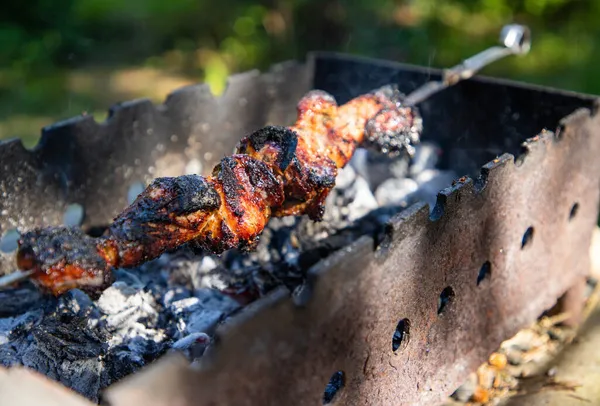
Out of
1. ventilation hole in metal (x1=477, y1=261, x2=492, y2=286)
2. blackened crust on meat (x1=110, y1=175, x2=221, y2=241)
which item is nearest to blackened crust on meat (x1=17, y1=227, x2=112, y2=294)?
blackened crust on meat (x1=110, y1=175, x2=221, y2=241)

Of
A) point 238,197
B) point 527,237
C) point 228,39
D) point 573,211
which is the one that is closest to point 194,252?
point 238,197

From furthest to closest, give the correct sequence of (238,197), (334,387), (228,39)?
(228,39) → (238,197) → (334,387)

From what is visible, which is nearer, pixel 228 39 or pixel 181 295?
pixel 181 295

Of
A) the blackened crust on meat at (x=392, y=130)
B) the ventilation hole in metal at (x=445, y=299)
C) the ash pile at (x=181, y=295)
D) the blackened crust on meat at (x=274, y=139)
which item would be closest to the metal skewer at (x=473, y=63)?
the blackened crust on meat at (x=392, y=130)

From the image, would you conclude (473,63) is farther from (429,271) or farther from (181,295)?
(181,295)

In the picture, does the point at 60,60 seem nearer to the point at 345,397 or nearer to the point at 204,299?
the point at 204,299

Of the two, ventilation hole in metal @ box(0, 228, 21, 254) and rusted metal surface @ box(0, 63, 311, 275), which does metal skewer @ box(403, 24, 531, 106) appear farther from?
ventilation hole in metal @ box(0, 228, 21, 254)

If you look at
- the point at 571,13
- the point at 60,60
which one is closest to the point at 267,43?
the point at 60,60
